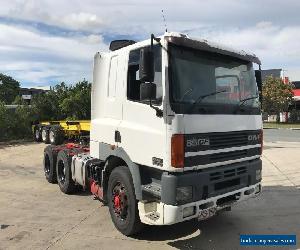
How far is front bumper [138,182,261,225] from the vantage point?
5.32 m

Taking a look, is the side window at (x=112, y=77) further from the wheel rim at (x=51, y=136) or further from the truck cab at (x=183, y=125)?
the wheel rim at (x=51, y=136)

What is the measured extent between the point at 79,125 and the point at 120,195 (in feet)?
40.7

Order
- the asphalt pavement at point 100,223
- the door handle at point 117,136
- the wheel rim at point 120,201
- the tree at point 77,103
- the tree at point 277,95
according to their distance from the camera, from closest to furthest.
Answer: the asphalt pavement at point 100,223, the wheel rim at point 120,201, the door handle at point 117,136, the tree at point 77,103, the tree at point 277,95

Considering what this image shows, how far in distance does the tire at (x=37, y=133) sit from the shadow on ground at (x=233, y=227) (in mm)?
15684

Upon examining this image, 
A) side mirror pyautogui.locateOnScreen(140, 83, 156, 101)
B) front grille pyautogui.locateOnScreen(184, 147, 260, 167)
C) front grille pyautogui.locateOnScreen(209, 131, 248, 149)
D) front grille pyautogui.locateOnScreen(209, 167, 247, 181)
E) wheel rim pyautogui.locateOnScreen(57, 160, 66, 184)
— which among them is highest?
side mirror pyautogui.locateOnScreen(140, 83, 156, 101)

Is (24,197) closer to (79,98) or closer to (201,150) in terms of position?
(201,150)

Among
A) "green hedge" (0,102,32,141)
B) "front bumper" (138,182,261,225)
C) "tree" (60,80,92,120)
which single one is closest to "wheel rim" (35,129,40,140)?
A: "green hedge" (0,102,32,141)

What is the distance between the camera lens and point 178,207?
530 cm

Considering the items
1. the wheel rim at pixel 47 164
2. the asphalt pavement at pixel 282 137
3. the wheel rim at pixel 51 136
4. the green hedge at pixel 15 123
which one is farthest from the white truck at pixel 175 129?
the asphalt pavement at pixel 282 137

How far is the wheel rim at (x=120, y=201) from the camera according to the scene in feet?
20.6

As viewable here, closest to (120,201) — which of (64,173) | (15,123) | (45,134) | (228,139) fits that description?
(228,139)

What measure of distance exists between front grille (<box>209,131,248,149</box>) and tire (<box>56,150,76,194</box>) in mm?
4104

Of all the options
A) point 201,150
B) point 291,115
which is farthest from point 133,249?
point 291,115

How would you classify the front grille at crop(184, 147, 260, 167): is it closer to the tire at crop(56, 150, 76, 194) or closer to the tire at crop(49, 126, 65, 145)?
the tire at crop(56, 150, 76, 194)
